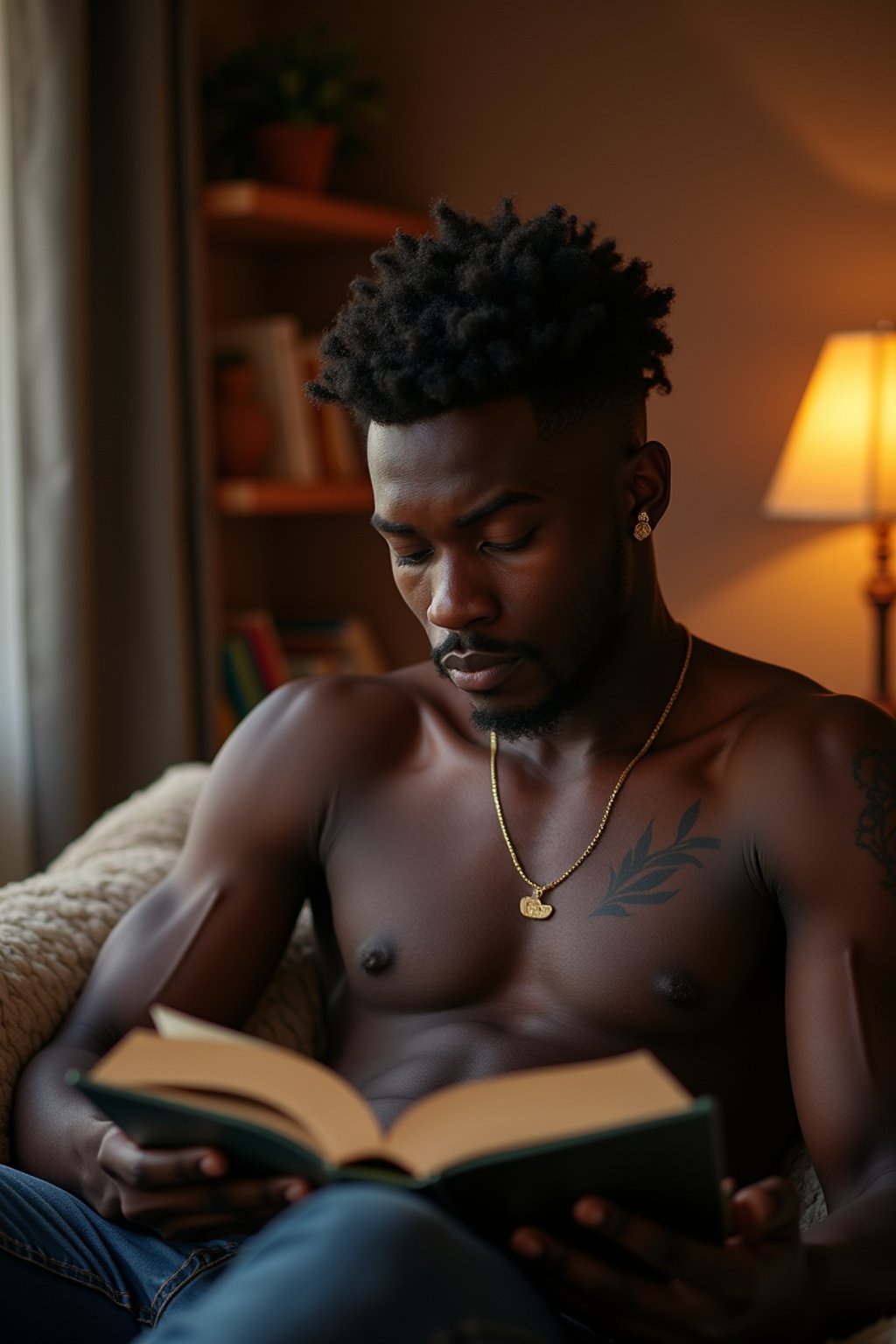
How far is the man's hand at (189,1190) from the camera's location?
957 mm

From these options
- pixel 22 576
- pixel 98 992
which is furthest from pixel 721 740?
pixel 22 576

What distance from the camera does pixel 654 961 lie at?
1237 mm

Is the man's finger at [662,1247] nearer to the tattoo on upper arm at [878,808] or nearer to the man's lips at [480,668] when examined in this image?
the tattoo on upper arm at [878,808]

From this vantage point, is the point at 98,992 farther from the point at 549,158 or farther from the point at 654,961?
the point at 549,158

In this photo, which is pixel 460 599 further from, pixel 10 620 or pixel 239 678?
pixel 239 678

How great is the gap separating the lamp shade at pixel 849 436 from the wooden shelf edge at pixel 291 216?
922mm

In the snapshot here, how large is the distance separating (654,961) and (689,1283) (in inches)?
14.3

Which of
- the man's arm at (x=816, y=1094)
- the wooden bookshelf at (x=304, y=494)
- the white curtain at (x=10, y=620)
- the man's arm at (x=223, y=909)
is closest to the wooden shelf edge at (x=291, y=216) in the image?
the wooden bookshelf at (x=304, y=494)

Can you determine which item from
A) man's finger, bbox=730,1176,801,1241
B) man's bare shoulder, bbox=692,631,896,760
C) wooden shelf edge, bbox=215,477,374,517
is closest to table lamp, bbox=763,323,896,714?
wooden shelf edge, bbox=215,477,374,517

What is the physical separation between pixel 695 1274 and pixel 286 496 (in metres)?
2.38

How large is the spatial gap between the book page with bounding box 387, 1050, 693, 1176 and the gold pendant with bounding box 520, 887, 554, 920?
1.50 ft

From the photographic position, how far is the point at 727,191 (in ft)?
10.2

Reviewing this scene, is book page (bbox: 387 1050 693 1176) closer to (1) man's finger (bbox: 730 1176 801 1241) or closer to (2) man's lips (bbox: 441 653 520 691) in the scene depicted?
(1) man's finger (bbox: 730 1176 801 1241)

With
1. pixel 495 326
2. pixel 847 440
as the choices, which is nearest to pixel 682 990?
pixel 495 326
